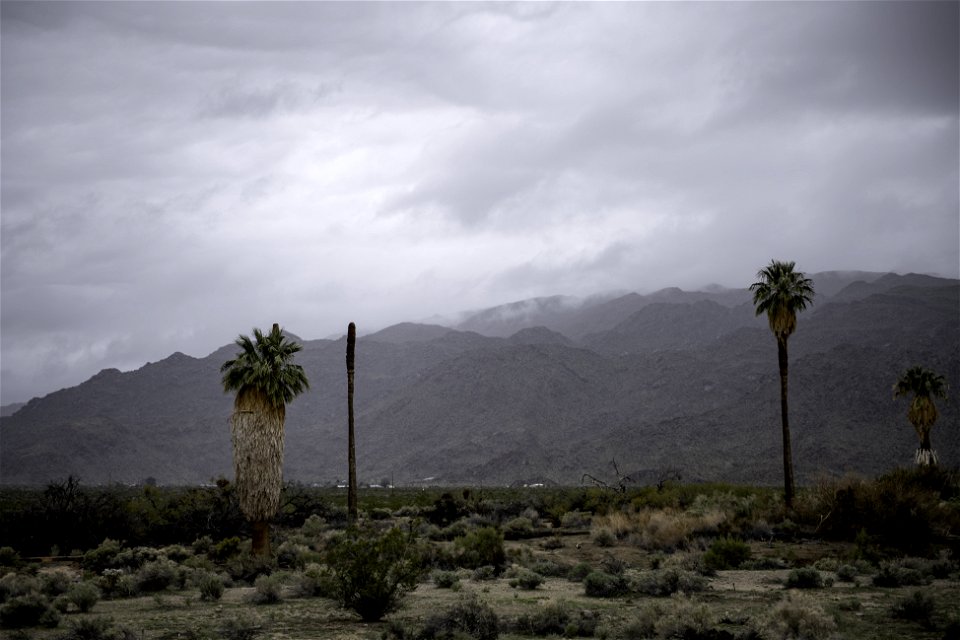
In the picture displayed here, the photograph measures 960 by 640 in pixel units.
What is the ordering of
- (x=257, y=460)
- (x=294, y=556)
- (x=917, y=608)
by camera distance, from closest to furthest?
1. (x=917, y=608)
2. (x=257, y=460)
3. (x=294, y=556)

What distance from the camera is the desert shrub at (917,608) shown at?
15.8 m

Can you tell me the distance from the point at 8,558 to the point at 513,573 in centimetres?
1947

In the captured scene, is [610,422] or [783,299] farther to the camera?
[610,422]

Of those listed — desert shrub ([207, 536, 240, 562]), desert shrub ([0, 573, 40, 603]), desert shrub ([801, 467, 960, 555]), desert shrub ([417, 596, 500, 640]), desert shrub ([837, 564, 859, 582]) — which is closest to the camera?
desert shrub ([417, 596, 500, 640])

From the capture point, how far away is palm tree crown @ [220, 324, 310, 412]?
26719 millimetres

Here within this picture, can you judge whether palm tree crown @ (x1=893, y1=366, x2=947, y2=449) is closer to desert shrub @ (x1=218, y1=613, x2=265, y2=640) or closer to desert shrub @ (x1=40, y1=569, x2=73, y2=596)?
desert shrub @ (x1=218, y1=613, x2=265, y2=640)

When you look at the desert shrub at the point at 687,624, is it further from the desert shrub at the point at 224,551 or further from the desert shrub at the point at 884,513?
the desert shrub at the point at 224,551

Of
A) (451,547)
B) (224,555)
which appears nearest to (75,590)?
(224,555)

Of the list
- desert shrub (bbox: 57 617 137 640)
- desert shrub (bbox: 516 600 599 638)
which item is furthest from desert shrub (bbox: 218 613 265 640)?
desert shrub (bbox: 516 600 599 638)

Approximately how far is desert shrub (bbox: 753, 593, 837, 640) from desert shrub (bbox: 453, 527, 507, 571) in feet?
42.1

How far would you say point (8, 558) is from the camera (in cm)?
3006

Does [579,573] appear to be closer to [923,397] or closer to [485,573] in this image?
[485,573]

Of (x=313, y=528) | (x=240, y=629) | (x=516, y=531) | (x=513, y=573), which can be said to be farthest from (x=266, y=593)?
(x=516, y=531)

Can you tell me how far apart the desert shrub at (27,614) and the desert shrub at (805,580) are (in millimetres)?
17250
